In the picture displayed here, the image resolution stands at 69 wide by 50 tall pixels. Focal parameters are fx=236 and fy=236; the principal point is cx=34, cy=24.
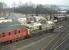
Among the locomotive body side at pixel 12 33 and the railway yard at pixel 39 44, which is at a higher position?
the locomotive body side at pixel 12 33

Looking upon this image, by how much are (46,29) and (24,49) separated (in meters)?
30.5

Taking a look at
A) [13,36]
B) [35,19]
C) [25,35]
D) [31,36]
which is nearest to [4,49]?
[13,36]

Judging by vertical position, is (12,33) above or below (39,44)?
above

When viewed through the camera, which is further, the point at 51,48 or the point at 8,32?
the point at 8,32

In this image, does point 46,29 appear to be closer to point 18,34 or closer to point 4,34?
point 18,34

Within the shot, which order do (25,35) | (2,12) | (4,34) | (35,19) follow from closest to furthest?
1. (4,34)
2. (25,35)
3. (35,19)
4. (2,12)

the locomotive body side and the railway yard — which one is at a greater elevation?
the locomotive body side

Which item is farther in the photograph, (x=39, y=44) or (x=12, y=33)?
(x=12, y=33)

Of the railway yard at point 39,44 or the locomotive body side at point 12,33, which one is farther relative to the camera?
the locomotive body side at point 12,33

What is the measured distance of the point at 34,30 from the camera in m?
56.2

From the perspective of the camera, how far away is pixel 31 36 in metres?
51.7

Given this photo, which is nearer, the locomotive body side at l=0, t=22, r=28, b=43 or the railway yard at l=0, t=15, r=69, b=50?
the railway yard at l=0, t=15, r=69, b=50

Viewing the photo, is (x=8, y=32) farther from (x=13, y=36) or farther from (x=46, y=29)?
(x=46, y=29)

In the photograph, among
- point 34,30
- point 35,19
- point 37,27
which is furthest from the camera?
point 35,19
